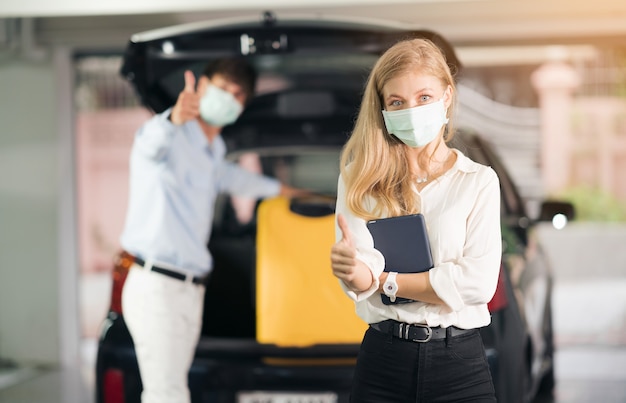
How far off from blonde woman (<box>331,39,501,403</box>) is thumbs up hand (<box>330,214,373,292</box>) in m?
0.01

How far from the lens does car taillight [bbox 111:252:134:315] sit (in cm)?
338

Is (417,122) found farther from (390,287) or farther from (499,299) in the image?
(499,299)

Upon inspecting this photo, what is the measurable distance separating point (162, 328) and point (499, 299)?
1203mm

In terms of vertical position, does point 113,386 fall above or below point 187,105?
below

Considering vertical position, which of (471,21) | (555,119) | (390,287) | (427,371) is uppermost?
(471,21)

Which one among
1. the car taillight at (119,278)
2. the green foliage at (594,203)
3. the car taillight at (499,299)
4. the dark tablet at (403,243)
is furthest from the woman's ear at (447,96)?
the green foliage at (594,203)

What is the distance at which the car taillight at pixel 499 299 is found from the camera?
10.2 feet

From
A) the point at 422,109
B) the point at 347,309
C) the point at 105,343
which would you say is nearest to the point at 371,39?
the point at 422,109

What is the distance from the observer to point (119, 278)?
3.40m

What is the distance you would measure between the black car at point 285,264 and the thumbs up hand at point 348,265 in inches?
25.3

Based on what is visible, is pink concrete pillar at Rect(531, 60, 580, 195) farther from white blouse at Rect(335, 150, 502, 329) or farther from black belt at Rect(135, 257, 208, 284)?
white blouse at Rect(335, 150, 502, 329)

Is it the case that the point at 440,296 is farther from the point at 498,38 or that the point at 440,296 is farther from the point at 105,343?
the point at 498,38

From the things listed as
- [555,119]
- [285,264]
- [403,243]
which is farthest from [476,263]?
[555,119]

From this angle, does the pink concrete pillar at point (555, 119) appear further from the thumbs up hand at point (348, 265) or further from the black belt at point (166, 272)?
the thumbs up hand at point (348, 265)
